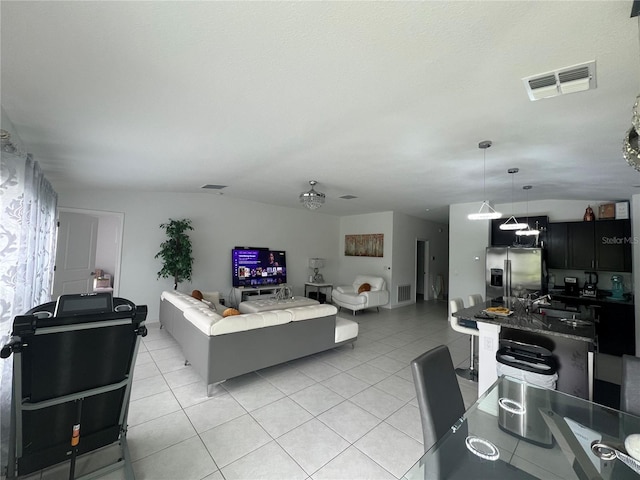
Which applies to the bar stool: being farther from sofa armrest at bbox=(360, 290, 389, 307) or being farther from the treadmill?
the treadmill

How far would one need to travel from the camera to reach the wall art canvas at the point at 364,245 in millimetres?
7534

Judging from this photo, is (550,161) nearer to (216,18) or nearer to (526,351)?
(526,351)

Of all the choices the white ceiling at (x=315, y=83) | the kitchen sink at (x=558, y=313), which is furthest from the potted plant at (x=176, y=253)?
the kitchen sink at (x=558, y=313)

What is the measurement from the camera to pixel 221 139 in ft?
8.57

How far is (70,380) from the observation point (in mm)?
1495

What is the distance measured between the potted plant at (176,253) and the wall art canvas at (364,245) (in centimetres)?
472

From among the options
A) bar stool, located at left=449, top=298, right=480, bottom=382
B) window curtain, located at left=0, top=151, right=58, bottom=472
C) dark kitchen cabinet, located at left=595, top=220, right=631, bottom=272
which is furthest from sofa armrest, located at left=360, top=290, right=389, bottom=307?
window curtain, located at left=0, top=151, right=58, bottom=472

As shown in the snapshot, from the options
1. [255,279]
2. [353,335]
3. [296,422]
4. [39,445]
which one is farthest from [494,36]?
[255,279]

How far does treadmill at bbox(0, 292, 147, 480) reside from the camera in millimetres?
1367

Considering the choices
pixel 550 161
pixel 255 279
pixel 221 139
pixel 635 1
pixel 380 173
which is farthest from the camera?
pixel 255 279

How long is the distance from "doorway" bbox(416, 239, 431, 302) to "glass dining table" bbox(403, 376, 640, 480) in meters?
7.09

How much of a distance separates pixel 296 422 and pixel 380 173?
3157mm

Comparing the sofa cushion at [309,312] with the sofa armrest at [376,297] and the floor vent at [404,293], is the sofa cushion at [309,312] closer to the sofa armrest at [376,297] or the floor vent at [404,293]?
the sofa armrest at [376,297]

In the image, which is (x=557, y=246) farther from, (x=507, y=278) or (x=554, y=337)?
(x=554, y=337)
